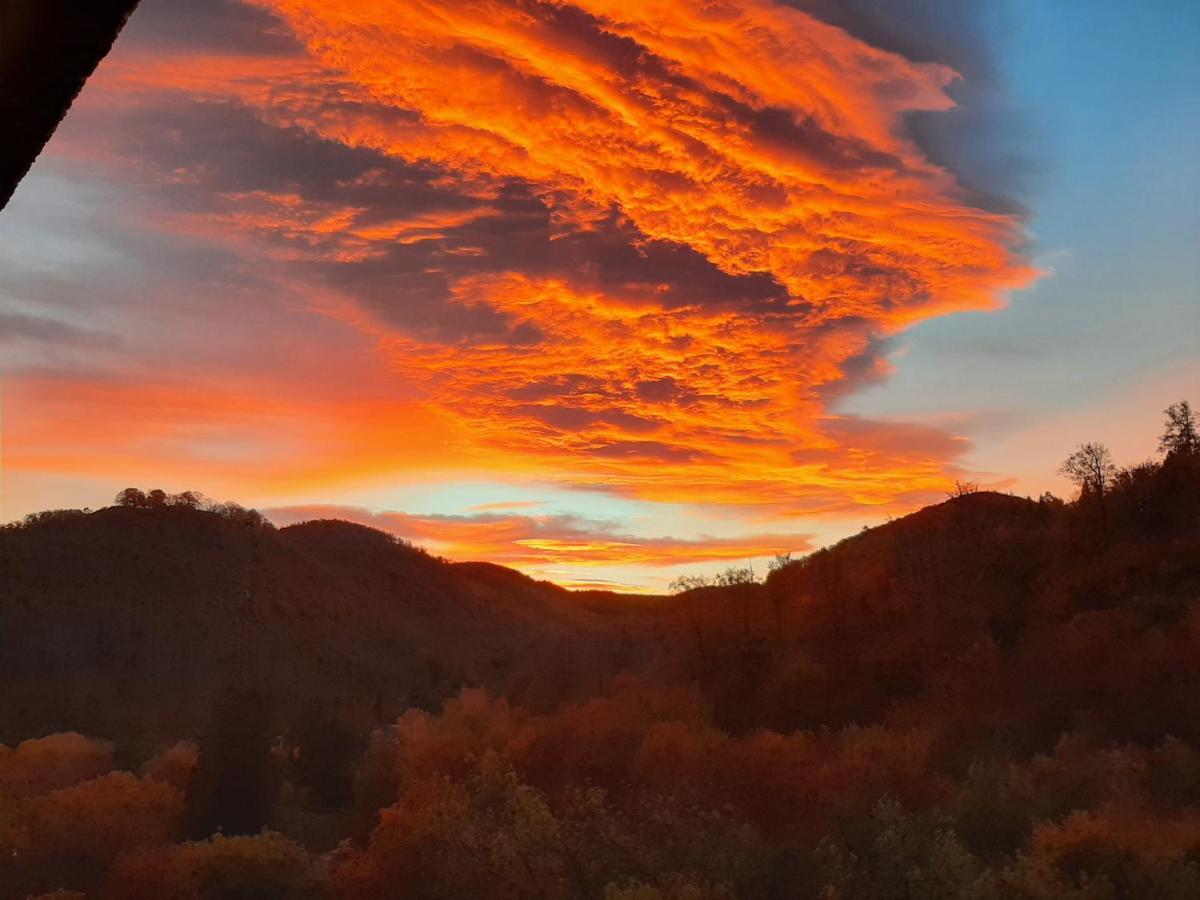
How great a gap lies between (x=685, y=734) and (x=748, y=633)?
18009 millimetres

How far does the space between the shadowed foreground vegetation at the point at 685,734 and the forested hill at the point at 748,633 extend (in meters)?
0.20

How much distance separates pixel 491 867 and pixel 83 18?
25.0 meters

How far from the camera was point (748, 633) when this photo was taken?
51.5 metres

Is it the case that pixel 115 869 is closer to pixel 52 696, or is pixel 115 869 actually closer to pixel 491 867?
pixel 491 867

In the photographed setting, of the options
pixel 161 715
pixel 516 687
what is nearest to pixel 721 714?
pixel 516 687

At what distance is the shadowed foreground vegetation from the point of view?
911 inches

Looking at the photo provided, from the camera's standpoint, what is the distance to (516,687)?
57.2m

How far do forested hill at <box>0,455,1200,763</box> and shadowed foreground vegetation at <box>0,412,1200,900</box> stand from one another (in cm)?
20

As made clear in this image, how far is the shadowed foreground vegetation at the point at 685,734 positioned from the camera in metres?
23.1

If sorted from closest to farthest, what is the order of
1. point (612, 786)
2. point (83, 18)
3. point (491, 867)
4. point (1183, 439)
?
point (83, 18), point (491, 867), point (612, 786), point (1183, 439)

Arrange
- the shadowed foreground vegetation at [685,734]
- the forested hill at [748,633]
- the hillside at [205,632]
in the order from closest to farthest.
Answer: the shadowed foreground vegetation at [685,734], the forested hill at [748,633], the hillside at [205,632]

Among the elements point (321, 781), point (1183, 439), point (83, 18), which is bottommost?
point (321, 781)

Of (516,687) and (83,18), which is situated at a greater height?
(83,18)

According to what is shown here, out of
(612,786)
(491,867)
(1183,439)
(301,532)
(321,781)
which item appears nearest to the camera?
(491,867)
